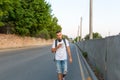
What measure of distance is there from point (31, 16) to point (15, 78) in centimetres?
4849

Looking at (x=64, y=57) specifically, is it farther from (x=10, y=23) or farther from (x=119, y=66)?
(x=10, y=23)

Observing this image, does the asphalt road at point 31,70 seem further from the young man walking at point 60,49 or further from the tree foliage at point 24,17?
the tree foliage at point 24,17

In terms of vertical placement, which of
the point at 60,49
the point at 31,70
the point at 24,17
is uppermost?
the point at 24,17

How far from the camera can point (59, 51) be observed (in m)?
10.8

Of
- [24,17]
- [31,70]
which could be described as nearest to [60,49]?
[31,70]

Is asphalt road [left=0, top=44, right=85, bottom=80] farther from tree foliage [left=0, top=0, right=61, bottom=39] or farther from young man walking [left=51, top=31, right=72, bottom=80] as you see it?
tree foliage [left=0, top=0, right=61, bottom=39]

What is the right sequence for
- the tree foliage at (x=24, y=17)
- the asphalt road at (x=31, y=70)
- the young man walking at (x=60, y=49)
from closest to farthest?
the young man walking at (x=60, y=49)
the asphalt road at (x=31, y=70)
the tree foliage at (x=24, y=17)

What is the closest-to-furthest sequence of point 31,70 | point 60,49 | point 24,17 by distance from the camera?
point 60,49
point 31,70
point 24,17

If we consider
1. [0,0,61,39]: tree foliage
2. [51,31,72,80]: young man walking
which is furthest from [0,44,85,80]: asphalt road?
[0,0,61,39]: tree foliage

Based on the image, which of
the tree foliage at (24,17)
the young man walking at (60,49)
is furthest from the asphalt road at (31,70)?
the tree foliage at (24,17)

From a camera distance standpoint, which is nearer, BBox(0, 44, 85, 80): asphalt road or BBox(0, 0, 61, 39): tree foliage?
BBox(0, 44, 85, 80): asphalt road

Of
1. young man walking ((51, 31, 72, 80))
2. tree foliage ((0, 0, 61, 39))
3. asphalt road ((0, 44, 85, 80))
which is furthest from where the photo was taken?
tree foliage ((0, 0, 61, 39))

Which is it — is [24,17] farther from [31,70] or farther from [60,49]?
[60,49]

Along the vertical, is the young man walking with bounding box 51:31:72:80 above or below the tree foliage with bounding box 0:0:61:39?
below
